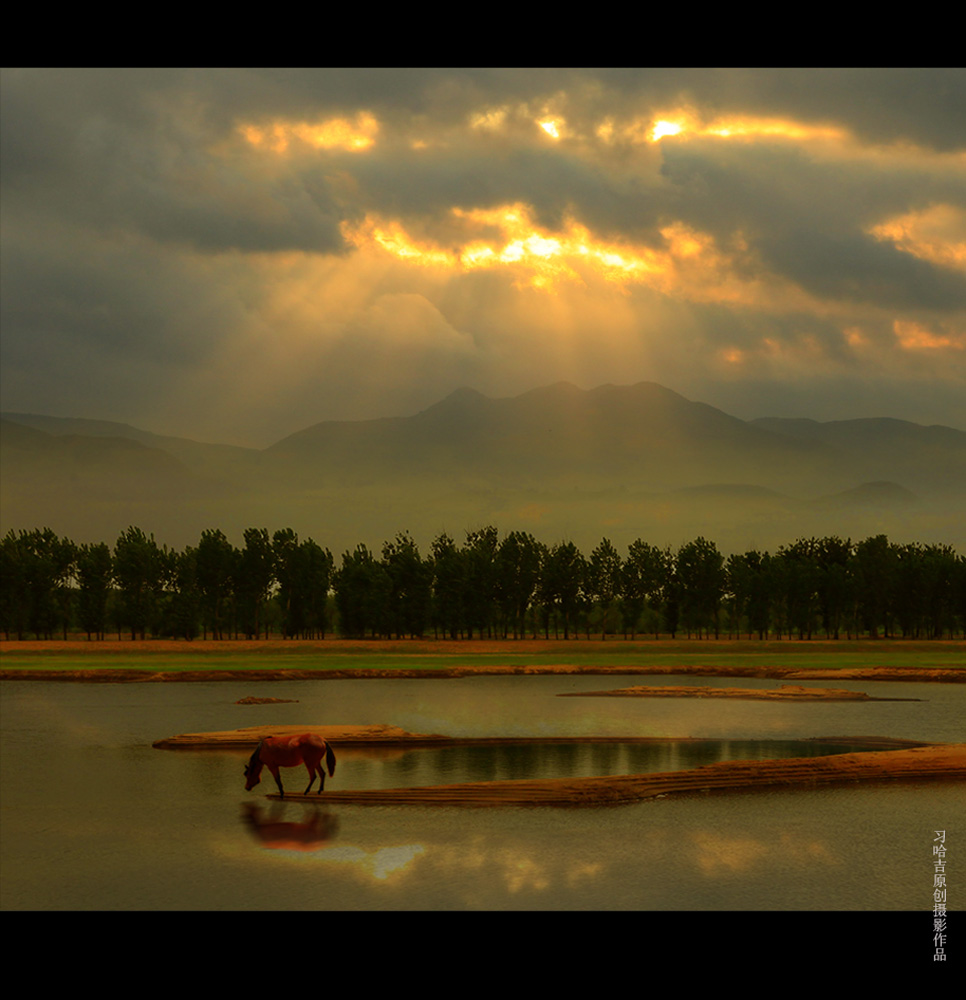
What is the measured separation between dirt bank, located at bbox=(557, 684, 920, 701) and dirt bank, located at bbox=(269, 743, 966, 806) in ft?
93.1

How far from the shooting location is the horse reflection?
2526 centimetres

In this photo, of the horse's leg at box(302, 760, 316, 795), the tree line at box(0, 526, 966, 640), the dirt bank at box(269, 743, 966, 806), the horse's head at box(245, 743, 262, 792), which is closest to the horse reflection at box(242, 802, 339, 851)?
the horse's head at box(245, 743, 262, 792)

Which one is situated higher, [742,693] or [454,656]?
Answer: [742,693]

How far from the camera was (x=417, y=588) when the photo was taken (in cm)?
18100

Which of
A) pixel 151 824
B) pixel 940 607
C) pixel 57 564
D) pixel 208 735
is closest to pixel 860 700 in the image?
pixel 208 735

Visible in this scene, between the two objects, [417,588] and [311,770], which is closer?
[311,770]

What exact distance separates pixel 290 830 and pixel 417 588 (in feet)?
507

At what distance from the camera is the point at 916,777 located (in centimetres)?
3450

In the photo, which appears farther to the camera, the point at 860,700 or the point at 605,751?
the point at 860,700

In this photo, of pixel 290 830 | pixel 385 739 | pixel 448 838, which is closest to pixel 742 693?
pixel 385 739

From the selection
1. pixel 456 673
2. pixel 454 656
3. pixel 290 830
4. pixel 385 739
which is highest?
pixel 290 830

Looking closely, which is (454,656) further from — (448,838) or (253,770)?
(448,838)
